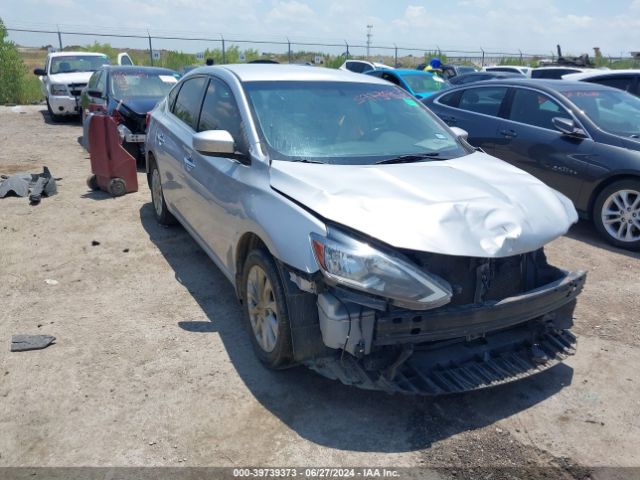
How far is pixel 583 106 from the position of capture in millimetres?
6469

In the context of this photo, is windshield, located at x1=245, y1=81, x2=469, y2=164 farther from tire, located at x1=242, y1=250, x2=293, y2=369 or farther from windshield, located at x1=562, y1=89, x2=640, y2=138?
windshield, located at x1=562, y1=89, x2=640, y2=138

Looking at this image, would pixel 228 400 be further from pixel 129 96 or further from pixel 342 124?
pixel 129 96

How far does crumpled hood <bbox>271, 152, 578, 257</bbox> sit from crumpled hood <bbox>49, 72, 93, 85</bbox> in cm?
1300

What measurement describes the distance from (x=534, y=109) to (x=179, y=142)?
4.39 m

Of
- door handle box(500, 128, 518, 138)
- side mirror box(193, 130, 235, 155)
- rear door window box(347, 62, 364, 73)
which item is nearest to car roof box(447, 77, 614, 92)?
door handle box(500, 128, 518, 138)

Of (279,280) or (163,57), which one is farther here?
(163,57)

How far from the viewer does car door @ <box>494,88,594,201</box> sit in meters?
6.18

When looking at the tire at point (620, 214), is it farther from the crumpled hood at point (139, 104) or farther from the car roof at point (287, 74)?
the crumpled hood at point (139, 104)

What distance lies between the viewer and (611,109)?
6535 mm

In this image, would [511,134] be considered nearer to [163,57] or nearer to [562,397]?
[562,397]

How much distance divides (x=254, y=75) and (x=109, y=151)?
3986 millimetres

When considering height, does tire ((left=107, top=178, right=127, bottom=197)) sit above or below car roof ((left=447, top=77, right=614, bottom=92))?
below

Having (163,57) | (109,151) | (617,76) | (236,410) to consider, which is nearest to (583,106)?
(617,76)

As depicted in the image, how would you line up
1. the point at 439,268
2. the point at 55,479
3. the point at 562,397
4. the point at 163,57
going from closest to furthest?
the point at 55,479
the point at 439,268
the point at 562,397
the point at 163,57
